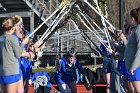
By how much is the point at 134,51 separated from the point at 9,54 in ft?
7.14

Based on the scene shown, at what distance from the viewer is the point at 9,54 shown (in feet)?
26.8

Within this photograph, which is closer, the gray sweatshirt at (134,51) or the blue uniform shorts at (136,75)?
the gray sweatshirt at (134,51)

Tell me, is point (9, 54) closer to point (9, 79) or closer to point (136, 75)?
point (9, 79)

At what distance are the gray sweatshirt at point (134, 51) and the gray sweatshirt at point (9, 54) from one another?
194cm

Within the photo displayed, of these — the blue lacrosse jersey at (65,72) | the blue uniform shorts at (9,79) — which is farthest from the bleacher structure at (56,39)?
the blue uniform shorts at (9,79)

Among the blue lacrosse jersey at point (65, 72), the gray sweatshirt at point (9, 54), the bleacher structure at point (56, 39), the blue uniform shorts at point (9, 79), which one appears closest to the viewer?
the gray sweatshirt at point (9, 54)

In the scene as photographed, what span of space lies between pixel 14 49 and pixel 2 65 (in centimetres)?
35

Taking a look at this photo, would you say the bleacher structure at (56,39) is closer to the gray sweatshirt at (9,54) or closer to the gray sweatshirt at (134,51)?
the gray sweatshirt at (9,54)

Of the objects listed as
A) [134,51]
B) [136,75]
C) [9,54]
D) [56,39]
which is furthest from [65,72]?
[56,39]

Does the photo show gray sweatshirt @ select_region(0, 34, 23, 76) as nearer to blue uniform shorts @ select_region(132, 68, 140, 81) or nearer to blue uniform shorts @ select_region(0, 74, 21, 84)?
blue uniform shorts @ select_region(0, 74, 21, 84)

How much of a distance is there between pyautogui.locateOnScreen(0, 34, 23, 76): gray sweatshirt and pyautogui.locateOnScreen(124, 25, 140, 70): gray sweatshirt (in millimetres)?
1939

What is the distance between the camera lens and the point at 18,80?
27.7 feet

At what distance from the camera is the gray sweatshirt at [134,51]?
716 cm

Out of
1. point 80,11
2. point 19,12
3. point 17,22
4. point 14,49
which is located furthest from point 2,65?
point 19,12
